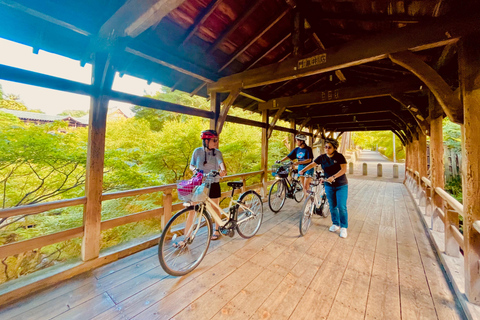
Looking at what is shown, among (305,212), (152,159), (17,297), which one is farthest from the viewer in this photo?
(152,159)

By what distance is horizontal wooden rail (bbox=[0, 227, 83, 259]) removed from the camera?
1.68 meters

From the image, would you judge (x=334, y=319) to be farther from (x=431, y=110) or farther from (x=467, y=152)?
(x=431, y=110)

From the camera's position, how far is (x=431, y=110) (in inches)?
128

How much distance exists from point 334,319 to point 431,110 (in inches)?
145

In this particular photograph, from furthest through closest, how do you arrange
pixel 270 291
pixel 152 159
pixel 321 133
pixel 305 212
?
pixel 321 133 → pixel 152 159 → pixel 305 212 → pixel 270 291

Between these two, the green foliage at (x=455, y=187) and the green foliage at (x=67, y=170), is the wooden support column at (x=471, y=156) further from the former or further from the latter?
the green foliage at (x=455, y=187)

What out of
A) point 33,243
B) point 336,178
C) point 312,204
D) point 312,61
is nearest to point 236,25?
point 312,61

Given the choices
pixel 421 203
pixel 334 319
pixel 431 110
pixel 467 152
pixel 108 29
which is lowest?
pixel 334 319

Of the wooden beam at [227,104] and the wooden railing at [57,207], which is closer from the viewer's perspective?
the wooden railing at [57,207]

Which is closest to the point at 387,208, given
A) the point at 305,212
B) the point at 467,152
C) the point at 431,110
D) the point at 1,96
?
the point at 431,110

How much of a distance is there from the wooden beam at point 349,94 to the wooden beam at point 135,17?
12.4 ft

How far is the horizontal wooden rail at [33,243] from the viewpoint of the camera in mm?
1683

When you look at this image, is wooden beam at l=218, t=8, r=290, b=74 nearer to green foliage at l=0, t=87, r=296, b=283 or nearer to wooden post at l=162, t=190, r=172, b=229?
wooden post at l=162, t=190, r=172, b=229

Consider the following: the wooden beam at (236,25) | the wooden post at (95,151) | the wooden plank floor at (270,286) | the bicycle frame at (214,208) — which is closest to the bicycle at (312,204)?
the wooden plank floor at (270,286)
